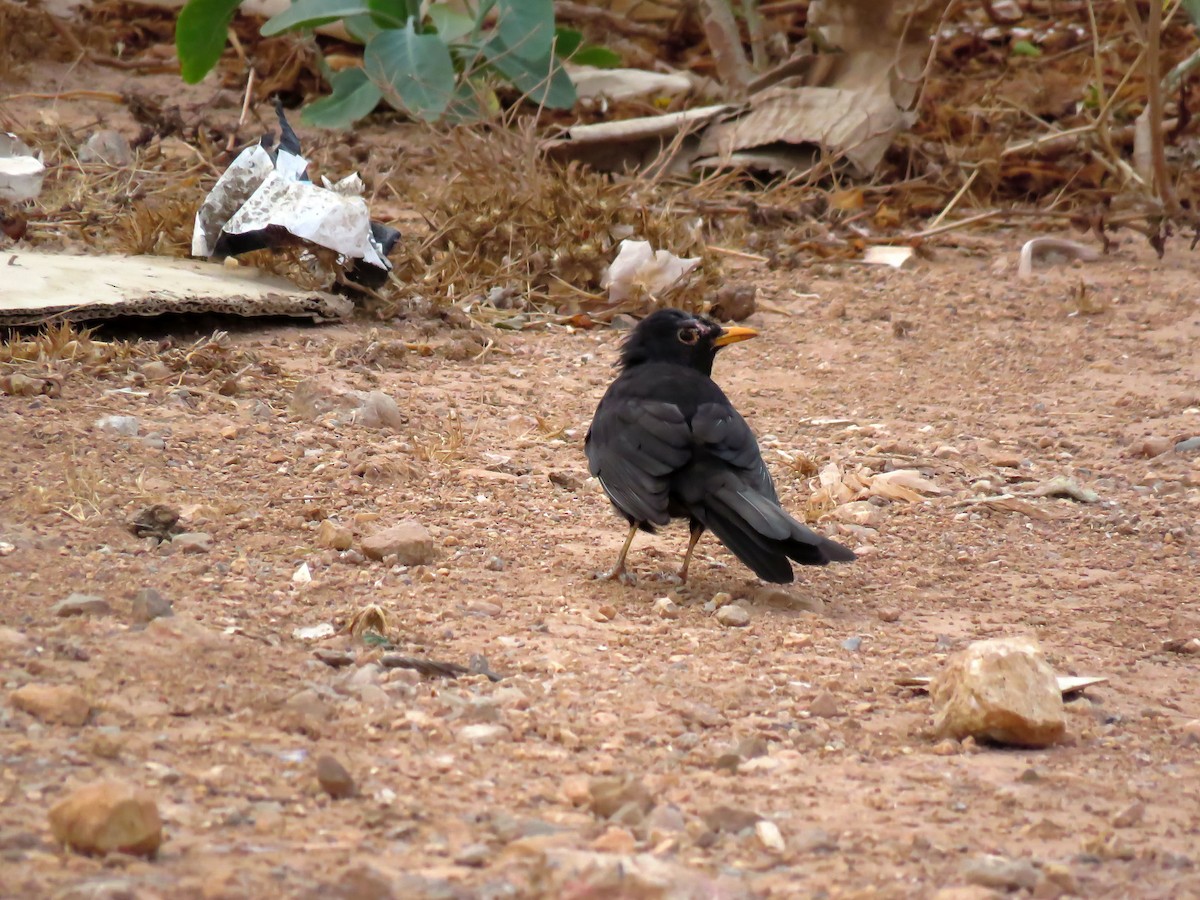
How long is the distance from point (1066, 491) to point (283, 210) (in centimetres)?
320

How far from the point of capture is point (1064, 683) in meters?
3.39

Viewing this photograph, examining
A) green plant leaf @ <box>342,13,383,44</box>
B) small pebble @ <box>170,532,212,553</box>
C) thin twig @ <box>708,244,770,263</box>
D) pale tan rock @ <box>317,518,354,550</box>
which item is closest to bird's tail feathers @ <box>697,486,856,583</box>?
pale tan rock @ <box>317,518,354,550</box>

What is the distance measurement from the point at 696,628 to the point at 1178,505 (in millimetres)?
2035

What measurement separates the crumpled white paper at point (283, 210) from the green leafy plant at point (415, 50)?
1365 mm

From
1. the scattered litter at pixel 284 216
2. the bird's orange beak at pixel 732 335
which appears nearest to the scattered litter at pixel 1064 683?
the bird's orange beak at pixel 732 335

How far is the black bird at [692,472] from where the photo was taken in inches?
152

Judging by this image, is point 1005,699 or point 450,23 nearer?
point 1005,699

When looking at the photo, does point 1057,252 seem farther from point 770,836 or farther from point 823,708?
point 770,836

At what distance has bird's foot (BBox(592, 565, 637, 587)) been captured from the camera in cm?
413

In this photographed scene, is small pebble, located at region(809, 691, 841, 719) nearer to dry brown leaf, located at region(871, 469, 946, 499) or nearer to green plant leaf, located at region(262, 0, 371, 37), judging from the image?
dry brown leaf, located at region(871, 469, 946, 499)

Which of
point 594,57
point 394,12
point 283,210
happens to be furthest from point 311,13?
point 283,210

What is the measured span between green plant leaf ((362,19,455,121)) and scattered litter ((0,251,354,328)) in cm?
175

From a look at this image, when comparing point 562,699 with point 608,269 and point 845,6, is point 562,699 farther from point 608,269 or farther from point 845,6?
point 845,6

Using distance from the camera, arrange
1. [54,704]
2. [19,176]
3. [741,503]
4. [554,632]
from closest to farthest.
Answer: [54,704], [554,632], [741,503], [19,176]
